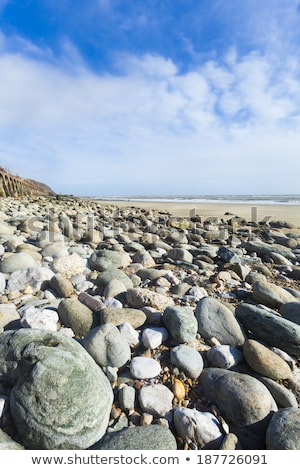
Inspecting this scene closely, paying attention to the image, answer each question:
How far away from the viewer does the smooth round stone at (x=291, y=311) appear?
248 centimetres

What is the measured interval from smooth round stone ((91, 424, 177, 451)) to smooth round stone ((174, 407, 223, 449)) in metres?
0.08

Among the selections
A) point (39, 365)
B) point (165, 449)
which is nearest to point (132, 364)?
point (165, 449)

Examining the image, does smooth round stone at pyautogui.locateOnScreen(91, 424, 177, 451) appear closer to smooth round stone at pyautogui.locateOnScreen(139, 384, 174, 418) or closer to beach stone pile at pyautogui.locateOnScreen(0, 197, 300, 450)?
beach stone pile at pyautogui.locateOnScreen(0, 197, 300, 450)

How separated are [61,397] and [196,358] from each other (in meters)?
0.97

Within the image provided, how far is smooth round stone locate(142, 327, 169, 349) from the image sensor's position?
1.97 metres

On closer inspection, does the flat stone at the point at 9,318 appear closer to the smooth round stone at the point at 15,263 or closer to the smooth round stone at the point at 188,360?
the smooth round stone at the point at 15,263

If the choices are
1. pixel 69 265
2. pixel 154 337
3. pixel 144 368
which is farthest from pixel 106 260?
pixel 144 368

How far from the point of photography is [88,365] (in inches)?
58.7

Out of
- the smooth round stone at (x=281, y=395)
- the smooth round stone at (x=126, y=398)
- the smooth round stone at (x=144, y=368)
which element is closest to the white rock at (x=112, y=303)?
the smooth round stone at (x=144, y=368)

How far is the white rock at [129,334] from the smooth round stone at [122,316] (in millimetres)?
80

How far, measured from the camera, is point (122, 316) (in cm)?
218

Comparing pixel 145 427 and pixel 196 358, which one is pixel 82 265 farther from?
pixel 145 427

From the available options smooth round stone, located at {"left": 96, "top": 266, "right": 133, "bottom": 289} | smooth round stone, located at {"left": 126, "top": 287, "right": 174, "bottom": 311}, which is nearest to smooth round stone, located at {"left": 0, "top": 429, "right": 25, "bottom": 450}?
smooth round stone, located at {"left": 126, "top": 287, "right": 174, "bottom": 311}

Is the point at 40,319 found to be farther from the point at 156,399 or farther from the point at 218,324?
the point at 218,324
